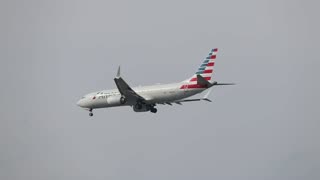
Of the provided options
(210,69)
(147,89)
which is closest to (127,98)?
(147,89)

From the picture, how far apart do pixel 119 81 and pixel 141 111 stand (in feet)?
23.7

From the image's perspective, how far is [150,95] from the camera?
13912cm

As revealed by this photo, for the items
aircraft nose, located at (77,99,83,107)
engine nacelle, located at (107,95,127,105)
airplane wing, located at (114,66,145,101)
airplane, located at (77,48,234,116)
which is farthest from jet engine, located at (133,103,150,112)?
aircraft nose, located at (77,99,83,107)

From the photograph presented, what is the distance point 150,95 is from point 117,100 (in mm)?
4859

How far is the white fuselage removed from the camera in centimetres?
13650

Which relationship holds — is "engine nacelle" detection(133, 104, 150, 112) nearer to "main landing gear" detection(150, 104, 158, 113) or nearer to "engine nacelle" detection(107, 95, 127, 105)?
"main landing gear" detection(150, 104, 158, 113)

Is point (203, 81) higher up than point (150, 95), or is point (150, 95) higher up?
point (203, 81)

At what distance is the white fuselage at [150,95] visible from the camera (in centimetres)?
13650

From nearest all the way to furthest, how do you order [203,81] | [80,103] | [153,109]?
[203,81] → [153,109] → [80,103]

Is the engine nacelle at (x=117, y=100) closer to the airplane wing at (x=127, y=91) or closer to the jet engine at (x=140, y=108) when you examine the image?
the airplane wing at (x=127, y=91)

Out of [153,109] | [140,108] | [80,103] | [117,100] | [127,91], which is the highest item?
[127,91]

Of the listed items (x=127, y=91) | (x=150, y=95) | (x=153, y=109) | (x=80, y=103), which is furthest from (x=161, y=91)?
(x=80, y=103)

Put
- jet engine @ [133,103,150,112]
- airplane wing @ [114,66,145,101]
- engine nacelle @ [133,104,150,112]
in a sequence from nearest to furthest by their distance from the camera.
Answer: airplane wing @ [114,66,145,101] < jet engine @ [133,103,150,112] < engine nacelle @ [133,104,150,112]

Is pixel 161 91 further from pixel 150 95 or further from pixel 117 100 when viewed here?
pixel 117 100
